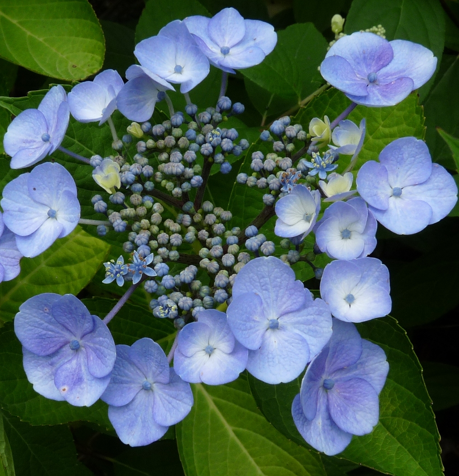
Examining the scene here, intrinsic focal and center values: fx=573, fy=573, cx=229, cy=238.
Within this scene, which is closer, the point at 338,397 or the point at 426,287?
the point at 338,397

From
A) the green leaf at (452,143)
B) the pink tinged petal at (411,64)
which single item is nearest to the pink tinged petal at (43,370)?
the pink tinged petal at (411,64)

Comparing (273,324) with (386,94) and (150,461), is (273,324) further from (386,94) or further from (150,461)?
(150,461)

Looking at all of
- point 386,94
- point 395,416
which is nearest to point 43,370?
point 395,416

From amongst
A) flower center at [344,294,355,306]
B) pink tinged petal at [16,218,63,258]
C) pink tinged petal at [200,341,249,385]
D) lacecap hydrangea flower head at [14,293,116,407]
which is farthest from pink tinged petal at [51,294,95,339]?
flower center at [344,294,355,306]

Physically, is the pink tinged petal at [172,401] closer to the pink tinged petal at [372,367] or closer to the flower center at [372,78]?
the pink tinged petal at [372,367]

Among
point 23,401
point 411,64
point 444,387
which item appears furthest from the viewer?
point 444,387

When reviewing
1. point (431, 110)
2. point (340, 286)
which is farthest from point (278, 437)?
point (431, 110)
